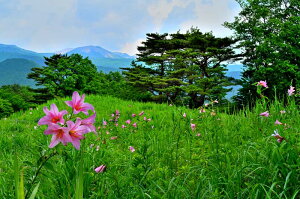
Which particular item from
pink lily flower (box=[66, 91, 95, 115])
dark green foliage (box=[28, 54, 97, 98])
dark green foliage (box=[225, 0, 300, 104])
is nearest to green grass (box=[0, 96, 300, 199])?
pink lily flower (box=[66, 91, 95, 115])

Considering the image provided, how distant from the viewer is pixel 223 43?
2634 cm

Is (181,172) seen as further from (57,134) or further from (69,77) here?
(69,77)

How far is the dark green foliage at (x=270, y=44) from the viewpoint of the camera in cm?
2186

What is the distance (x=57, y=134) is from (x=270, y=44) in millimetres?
24719

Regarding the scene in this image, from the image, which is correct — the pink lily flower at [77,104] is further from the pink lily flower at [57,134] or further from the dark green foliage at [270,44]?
the dark green foliage at [270,44]

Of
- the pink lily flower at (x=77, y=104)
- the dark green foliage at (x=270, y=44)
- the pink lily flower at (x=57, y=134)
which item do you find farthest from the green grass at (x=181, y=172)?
the dark green foliage at (x=270, y=44)

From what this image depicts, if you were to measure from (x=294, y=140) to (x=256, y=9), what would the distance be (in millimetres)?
25566

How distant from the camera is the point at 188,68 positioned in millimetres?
26172

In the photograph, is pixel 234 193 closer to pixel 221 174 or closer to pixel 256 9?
pixel 221 174

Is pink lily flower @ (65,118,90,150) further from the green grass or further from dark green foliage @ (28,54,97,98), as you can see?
dark green foliage @ (28,54,97,98)

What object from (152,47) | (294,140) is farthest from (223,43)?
(294,140)

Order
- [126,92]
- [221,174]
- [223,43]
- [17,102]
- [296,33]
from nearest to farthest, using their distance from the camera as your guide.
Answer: [221,174]
[296,33]
[223,43]
[126,92]
[17,102]

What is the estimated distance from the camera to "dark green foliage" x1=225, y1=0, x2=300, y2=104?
21.9 meters

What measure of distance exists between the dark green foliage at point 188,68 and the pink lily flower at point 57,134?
22687 millimetres
